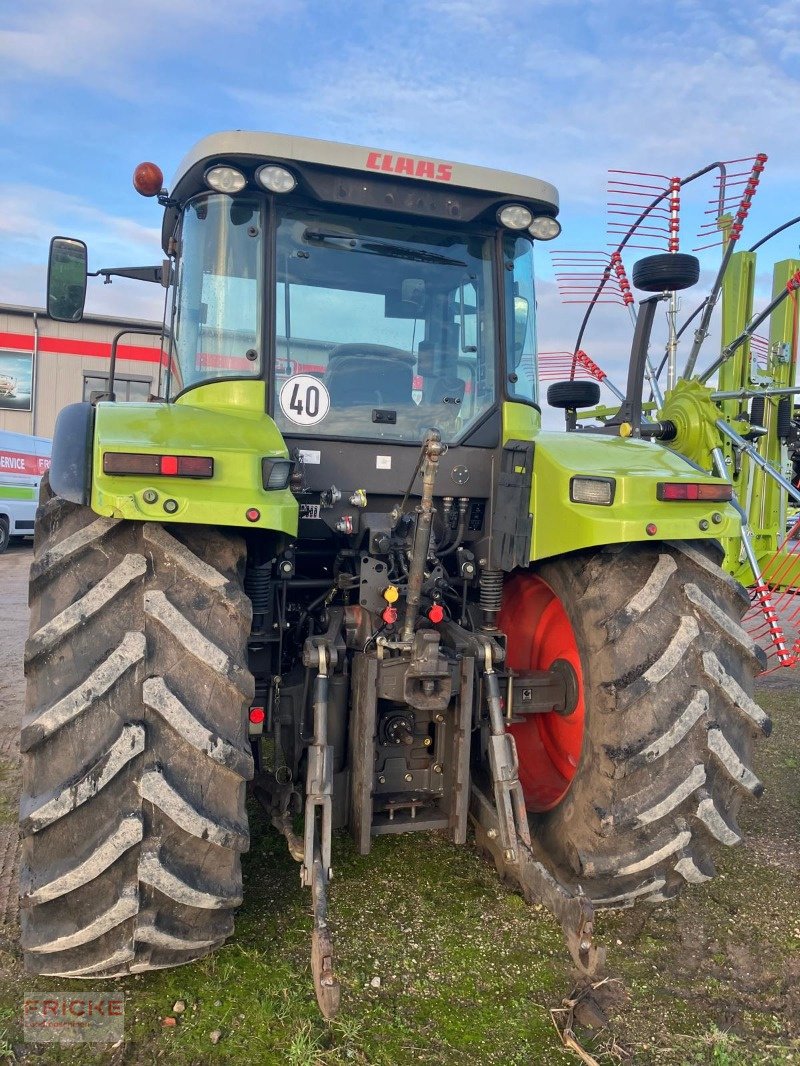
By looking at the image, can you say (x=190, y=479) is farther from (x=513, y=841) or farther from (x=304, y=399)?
(x=513, y=841)

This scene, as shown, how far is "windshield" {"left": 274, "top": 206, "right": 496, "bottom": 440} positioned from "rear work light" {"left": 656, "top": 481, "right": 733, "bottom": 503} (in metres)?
0.86

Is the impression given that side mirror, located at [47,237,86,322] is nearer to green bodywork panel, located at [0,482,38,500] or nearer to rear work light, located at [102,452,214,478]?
rear work light, located at [102,452,214,478]

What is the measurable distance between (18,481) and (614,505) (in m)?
14.4

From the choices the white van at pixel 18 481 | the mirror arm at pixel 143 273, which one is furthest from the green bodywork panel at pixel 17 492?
the mirror arm at pixel 143 273

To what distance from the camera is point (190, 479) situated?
7.27ft

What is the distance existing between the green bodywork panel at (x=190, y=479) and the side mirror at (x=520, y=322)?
1.13 meters

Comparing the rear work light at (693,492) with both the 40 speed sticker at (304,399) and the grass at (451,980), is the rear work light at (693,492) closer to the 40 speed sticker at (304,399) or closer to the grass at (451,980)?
the 40 speed sticker at (304,399)

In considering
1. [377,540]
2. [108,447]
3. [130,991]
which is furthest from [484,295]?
[130,991]

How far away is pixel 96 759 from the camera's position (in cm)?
210

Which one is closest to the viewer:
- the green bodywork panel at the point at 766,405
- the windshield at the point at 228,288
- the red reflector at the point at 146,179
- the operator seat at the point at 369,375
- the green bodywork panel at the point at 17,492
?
the windshield at the point at 228,288

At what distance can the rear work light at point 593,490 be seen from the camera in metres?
2.52

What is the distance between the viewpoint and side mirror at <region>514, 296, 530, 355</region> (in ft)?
10.4

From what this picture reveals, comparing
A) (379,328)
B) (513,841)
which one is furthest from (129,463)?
(513,841)
